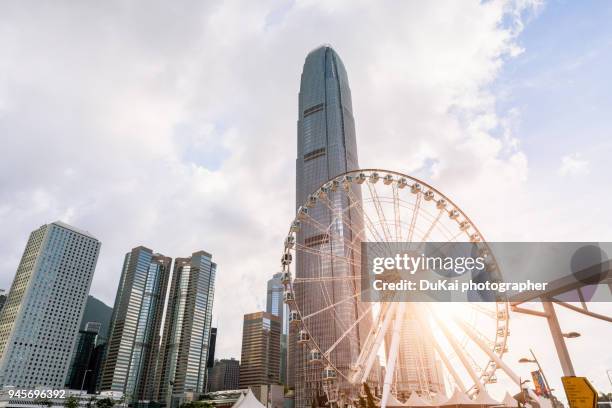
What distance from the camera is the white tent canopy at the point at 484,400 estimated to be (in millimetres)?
24594

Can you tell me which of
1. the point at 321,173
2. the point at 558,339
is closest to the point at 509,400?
the point at 558,339

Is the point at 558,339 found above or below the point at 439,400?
above

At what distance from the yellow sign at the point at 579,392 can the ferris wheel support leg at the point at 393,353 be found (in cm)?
1693

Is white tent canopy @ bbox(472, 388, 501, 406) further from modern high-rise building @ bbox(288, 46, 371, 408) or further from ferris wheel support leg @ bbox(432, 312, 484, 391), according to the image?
modern high-rise building @ bbox(288, 46, 371, 408)

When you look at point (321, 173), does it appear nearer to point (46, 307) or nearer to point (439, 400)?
point (439, 400)

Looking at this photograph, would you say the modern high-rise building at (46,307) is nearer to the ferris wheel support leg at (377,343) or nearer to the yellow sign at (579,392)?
the ferris wheel support leg at (377,343)

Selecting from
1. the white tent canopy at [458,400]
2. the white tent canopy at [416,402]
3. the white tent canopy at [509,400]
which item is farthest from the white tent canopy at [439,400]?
the white tent canopy at [509,400]

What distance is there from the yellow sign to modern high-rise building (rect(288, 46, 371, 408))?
9751cm

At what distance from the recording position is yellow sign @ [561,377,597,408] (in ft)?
18.2

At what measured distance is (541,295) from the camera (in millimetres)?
8367

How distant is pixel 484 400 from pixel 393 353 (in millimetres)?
6457

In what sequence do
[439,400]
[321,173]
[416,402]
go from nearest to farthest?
[416,402]
[439,400]
[321,173]

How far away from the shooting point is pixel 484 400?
974 inches

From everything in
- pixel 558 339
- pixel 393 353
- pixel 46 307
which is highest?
pixel 46 307
